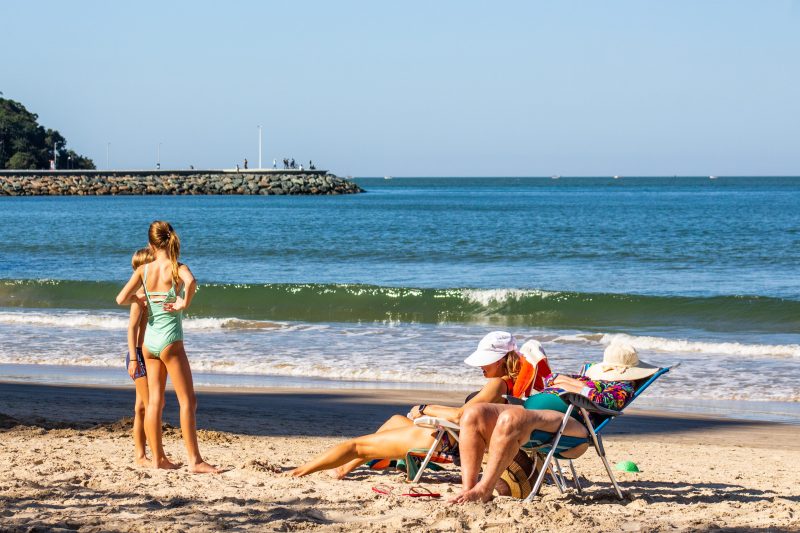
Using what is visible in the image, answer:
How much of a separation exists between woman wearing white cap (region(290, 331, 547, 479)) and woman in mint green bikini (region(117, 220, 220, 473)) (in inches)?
35.0

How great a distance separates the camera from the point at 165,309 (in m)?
5.97

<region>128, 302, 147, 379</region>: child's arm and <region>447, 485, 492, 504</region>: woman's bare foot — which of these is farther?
<region>128, 302, 147, 379</region>: child's arm

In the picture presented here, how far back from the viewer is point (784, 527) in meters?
5.31

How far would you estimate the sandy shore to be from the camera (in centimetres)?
526

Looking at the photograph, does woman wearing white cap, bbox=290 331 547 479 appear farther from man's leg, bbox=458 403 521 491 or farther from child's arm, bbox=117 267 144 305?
child's arm, bbox=117 267 144 305

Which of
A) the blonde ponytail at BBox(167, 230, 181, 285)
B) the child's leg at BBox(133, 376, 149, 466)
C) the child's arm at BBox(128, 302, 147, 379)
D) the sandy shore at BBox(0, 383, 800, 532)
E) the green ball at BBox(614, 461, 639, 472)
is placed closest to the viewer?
the sandy shore at BBox(0, 383, 800, 532)

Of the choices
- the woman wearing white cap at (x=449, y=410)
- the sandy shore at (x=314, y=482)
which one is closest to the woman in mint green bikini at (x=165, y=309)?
the sandy shore at (x=314, y=482)

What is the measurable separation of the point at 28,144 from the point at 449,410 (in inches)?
4345

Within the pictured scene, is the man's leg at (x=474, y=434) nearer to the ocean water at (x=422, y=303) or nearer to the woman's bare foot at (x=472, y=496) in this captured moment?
the woman's bare foot at (x=472, y=496)

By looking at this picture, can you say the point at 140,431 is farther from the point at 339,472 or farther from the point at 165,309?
the point at 339,472

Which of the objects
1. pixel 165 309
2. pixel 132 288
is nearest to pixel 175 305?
pixel 165 309

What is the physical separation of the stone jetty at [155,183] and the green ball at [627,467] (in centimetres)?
8263

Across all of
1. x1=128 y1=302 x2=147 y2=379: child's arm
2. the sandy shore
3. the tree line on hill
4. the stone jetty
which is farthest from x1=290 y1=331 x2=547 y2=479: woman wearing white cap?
the tree line on hill

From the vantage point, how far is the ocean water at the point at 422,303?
40.1ft
